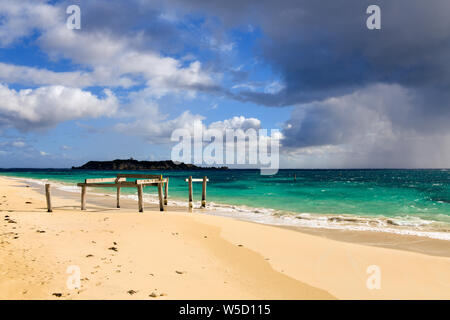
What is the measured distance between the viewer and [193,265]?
670 centimetres

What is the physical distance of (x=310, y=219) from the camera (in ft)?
52.9

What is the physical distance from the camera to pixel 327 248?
883cm

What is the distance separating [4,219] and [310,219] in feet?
48.7

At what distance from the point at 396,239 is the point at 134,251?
33.3ft

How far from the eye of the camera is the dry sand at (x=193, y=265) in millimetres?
5227

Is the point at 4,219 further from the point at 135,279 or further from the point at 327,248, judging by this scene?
the point at 327,248

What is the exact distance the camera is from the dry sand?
5227mm
